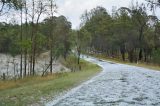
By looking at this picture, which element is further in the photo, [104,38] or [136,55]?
[104,38]

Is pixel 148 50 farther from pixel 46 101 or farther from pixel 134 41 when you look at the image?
pixel 46 101

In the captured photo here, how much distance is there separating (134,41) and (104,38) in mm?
24896

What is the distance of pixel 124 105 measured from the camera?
15.0 meters

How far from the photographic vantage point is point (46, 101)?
58.4 ft

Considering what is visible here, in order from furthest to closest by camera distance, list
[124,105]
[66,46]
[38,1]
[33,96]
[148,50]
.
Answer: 1. [148,50]
2. [66,46]
3. [38,1]
4. [33,96]
5. [124,105]

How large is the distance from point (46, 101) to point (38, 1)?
112ft

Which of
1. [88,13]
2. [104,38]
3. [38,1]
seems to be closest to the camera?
[38,1]

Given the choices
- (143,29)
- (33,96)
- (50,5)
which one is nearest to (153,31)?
(143,29)

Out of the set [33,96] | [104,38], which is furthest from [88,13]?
[33,96]

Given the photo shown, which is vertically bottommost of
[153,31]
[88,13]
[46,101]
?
[46,101]

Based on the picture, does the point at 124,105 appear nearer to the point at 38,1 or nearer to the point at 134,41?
the point at 38,1

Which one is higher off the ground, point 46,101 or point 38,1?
point 38,1

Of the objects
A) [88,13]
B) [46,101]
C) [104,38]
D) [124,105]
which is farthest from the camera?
[88,13]

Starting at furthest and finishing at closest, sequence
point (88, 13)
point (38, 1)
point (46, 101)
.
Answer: point (88, 13)
point (38, 1)
point (46, 101)
